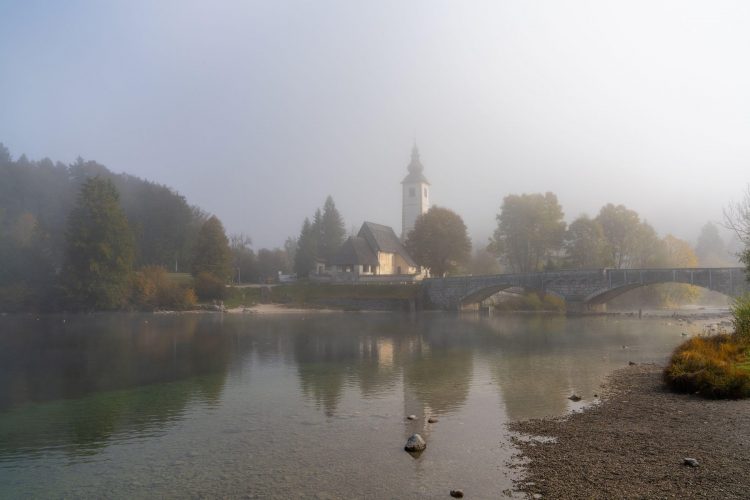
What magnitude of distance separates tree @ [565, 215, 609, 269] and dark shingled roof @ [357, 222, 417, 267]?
27607 millimetres

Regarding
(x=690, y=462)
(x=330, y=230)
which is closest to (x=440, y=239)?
(x=330, y=230)

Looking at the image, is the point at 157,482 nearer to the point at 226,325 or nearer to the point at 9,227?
the point at 226,325

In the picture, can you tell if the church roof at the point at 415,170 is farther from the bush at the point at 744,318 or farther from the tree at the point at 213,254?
the bush at the point at 744,318

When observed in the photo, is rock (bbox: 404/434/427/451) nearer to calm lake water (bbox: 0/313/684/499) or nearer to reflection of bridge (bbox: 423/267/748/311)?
calm lake water (bbox: 0/313/684/499)

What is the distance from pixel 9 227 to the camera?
75.1 m

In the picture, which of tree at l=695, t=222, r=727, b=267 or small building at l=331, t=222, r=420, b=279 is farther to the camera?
tree at l=695, t=222, r=727, b=267

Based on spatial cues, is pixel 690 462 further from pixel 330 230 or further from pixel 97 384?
pixel 330 230

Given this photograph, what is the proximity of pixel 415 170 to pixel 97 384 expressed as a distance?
8576 centimetres

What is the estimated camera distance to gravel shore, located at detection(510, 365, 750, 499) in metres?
8.16

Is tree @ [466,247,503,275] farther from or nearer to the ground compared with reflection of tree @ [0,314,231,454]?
farther from the ground

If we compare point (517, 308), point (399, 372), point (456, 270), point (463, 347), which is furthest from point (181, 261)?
point (399, 372)

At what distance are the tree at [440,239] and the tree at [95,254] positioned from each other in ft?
127

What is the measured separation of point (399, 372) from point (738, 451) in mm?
13541

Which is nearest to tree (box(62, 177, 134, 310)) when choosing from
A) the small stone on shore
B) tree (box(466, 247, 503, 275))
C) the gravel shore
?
tree (box(466, 247, 503, 275))
